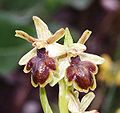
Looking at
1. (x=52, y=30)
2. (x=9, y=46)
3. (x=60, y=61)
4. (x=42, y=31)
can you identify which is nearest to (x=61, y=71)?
(x=60, y=61)

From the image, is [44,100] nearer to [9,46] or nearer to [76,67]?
[76,67]

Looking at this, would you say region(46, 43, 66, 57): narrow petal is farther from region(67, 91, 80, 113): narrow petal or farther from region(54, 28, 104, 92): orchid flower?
region(67, 91, 80, 113): narrow petal

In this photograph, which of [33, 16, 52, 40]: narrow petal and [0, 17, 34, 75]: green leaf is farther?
[0, 17, 34, 75]: green leaf

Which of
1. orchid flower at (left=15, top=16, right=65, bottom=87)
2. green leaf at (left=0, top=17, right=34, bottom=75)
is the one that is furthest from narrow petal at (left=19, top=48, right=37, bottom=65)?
green leaf at (left=0, top=17, right=34, bottom=75)

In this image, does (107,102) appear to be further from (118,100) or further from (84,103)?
(84,103)

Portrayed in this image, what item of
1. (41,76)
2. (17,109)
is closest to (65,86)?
(41,76)

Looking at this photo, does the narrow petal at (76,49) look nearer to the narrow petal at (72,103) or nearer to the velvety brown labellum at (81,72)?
the velvety brown labellum at (81,72)
